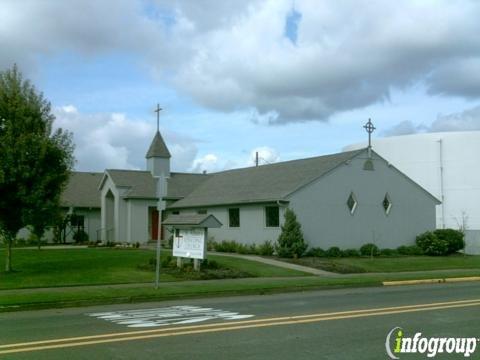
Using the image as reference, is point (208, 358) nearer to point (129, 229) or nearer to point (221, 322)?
point (221, 322)

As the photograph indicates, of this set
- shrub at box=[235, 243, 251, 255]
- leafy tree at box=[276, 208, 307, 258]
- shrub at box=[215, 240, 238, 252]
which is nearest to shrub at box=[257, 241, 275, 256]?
shrub at box=[235, 243, 251, 255]

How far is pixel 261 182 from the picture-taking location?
34.7m

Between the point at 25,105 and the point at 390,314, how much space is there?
14296 mm

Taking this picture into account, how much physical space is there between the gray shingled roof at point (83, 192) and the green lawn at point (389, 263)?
71.3 ft

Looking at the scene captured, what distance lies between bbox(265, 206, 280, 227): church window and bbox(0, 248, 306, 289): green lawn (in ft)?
18.0

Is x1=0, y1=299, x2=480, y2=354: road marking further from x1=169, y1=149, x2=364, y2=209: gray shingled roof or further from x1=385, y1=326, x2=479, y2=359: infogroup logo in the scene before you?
x1=169, y1=149, x2=364, y2=209: gray shingled roof

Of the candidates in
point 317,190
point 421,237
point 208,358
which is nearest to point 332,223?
point 317,190

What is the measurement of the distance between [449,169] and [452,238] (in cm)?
2551

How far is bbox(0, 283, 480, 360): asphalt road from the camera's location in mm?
8562

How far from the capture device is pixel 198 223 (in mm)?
21156

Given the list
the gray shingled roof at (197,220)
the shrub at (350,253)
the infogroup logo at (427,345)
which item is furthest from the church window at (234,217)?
the infogroup logo at (427,345)

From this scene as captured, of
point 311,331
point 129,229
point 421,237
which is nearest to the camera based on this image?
point 311,331

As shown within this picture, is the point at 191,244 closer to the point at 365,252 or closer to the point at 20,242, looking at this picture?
the point at 365,252

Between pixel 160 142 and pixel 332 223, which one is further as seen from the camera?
pixel 160 142
